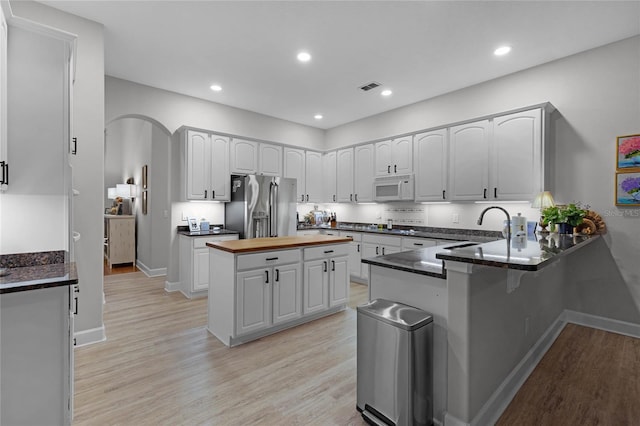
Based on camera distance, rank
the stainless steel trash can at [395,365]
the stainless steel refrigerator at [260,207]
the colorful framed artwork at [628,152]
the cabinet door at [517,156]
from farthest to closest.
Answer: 1. the stainless steel refrigerator at [260,207]
2. the cabinet door at [517,156]
3. the colorful framed artwork at [628,152]
4. the stainless steel trash can at [395,365]

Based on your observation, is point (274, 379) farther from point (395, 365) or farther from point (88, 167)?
point (88, 167)

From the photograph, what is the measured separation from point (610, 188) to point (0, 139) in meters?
5.11

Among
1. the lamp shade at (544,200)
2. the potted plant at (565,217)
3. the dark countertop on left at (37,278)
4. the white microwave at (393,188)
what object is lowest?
the dark countertop on left at (37,278)

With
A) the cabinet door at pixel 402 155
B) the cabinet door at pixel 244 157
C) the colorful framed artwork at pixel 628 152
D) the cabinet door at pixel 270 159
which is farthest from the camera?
the cabinet door at pixel 270 159

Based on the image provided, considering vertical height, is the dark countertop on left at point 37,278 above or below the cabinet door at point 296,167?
below

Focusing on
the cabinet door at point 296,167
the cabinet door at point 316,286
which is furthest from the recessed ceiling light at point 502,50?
the cabinet door at point 296,167

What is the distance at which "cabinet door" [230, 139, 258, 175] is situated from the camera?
16.5 feet

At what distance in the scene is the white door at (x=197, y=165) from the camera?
14.8 ft

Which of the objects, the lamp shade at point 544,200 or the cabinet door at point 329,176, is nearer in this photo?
the lamp shade at point 544,200

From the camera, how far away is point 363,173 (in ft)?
18.3

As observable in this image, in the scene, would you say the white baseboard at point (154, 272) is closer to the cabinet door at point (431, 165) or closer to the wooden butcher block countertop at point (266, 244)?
the wooden butcher block countertop at point (266, 244)

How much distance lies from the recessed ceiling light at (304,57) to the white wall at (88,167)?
2.00 meters

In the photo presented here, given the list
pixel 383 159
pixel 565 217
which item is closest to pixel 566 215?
pixel 565 217

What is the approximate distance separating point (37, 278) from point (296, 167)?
4681 mm
